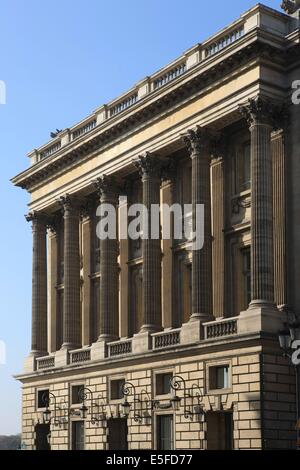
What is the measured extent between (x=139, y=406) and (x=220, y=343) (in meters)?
8.58

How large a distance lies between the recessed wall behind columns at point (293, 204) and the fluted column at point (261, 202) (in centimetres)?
92

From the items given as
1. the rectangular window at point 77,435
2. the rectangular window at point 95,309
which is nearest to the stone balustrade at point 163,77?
the rectangular window at point 95,309

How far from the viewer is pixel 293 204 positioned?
4666 centimetres

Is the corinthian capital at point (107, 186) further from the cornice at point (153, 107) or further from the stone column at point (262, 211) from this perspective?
the stone column at point (262, 211)

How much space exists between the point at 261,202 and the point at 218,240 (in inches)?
206

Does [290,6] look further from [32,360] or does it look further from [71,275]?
[32,360]

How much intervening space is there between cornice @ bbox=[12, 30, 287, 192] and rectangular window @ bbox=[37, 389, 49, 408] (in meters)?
14.8

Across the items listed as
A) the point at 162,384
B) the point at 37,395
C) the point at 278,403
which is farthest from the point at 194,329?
the point at 37,395

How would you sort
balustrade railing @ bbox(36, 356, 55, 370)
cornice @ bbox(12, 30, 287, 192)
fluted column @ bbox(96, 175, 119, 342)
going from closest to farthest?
cornice @ bbox(12, 30, 287, 192)
fluted column @ bbox(96, 175, 119, 342)
balustrade railing @ bbox(36, 356, 55, 370)

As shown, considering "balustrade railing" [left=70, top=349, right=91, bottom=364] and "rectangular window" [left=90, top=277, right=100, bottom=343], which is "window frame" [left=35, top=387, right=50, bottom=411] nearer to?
"balustrade railing" [left=70, top=349, right=91, bottom=364]

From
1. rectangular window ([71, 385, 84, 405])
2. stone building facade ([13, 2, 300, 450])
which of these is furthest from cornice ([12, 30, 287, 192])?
rectangular window ([71, 385, 84, 405])

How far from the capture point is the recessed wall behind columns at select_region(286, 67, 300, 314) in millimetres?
45912

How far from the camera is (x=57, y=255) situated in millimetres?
68750
